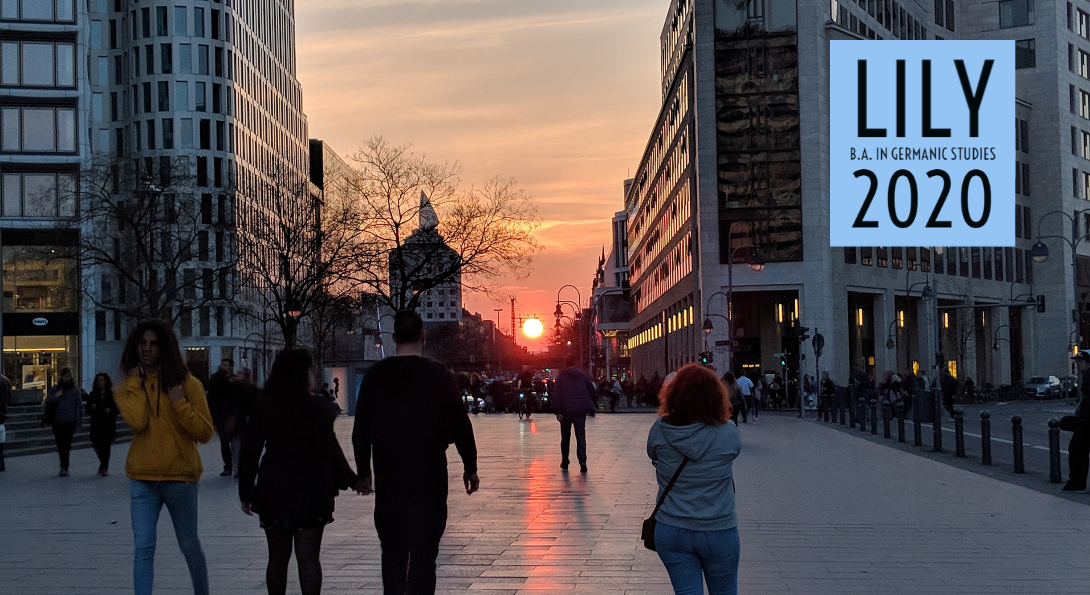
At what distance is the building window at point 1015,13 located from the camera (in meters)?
98.4

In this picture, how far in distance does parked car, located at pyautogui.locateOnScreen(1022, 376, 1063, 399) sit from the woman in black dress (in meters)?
70.5

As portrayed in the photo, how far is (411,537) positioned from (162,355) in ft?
5.92

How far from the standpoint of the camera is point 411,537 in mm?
6512

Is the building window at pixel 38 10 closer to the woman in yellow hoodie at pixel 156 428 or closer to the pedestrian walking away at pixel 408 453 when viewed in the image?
the woman in yellow hoodie at pixel 156 428

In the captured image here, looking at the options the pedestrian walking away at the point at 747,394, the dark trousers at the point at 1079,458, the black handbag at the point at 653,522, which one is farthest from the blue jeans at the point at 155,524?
the pedestrian walking away at the point at 747,394

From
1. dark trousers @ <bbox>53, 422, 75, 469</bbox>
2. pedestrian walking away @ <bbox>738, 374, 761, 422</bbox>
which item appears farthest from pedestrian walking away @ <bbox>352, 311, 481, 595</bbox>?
pedestrian walking away @ <bbox>738, 374, 761, 422</bbox>

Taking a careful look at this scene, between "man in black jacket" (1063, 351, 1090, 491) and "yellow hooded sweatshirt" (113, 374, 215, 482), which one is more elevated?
"yellow hooded sweatshirt" (113, 374, 215, 482)

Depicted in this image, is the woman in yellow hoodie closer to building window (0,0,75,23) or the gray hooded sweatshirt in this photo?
the gray hooded sweatshirt

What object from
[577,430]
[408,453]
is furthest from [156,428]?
[577,430]

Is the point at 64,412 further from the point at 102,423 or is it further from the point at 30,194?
the point at 30,194

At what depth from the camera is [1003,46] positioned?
29.5m

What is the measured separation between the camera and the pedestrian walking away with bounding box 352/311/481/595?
257 inches

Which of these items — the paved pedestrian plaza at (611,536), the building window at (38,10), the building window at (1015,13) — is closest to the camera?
the paved pedestrian plaza at (611,536)

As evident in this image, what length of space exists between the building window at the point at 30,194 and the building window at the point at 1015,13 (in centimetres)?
7335
